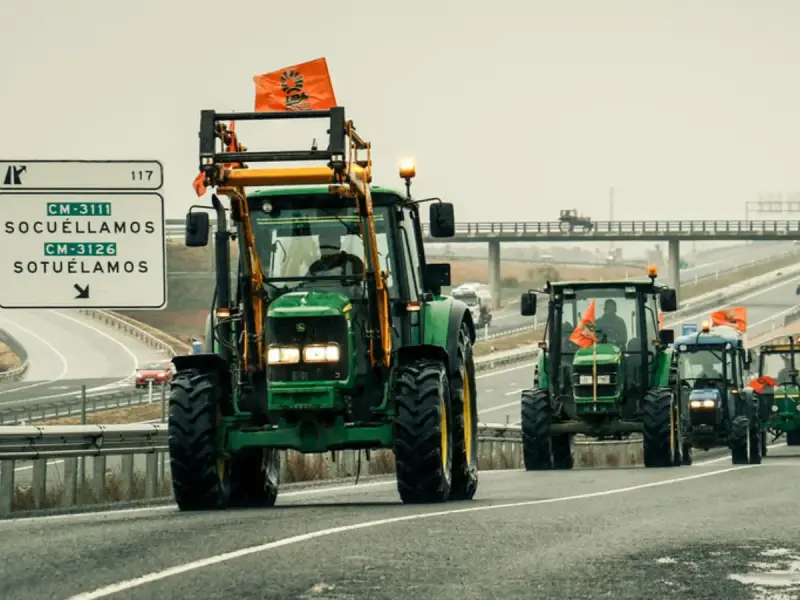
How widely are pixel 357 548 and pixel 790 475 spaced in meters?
14.4

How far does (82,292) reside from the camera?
22.8 m

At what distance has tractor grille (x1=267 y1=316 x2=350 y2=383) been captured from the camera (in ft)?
51.2

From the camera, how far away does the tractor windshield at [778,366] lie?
44.1m

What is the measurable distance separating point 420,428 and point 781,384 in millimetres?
30620

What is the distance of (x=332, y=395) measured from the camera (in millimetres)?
15562

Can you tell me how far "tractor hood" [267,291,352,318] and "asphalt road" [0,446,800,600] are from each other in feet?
5.34

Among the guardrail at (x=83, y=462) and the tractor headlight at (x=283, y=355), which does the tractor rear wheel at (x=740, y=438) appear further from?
the tractor headlight at (x=283, y=355)

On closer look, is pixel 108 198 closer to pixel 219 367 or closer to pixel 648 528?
pixel 219 367

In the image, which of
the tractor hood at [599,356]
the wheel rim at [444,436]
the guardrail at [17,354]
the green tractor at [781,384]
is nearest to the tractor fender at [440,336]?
the wheel rim at [444,436]

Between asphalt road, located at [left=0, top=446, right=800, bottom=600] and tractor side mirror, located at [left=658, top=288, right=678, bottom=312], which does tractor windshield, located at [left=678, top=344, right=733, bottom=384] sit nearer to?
tractor side mirror, located at [left=658, top=288, right=678, bottom=312]

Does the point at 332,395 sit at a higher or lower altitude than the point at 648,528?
higher

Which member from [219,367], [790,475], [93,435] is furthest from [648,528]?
[790,475]

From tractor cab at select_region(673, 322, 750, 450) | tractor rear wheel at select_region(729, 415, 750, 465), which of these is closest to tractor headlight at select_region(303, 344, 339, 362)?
tractor cab at select_region(673, 322, 750, 450)

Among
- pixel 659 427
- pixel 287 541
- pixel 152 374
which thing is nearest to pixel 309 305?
pixel 287 541
